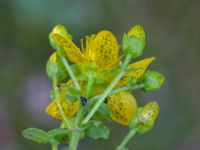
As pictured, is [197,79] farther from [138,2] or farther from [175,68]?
[138,2]

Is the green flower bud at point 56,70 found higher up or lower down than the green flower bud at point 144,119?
higher up

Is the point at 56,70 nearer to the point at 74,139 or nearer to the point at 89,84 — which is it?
the point at 89,84

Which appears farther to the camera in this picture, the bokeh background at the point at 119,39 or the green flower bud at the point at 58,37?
the bokeh background at the point at 119,39

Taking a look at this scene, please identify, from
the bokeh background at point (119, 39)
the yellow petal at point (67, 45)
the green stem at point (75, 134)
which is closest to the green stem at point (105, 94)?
the green stem at point (75, 134)

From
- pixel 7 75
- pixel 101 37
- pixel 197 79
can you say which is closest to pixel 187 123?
pixel 197 79

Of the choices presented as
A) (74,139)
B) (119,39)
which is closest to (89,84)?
(74,139)

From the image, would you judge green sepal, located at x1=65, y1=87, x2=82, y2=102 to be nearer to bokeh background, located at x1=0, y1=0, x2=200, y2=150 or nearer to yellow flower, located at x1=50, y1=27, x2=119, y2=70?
yellow flower, located at x1=50, y1=27, x2=119, y2=70

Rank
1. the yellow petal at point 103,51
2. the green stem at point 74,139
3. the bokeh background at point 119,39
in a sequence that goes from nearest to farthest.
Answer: the green stem at point 74,139
the yellow petal at point 103,51
the bokeh background at point 119,39

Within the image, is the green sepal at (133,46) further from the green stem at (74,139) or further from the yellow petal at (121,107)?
the green stem at (74,139)
